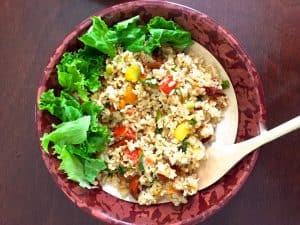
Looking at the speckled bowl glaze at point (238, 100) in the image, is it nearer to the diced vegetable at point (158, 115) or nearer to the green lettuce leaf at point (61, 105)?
the green lettuce leaf at point (61, 105)

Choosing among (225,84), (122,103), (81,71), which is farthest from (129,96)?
(225,84)

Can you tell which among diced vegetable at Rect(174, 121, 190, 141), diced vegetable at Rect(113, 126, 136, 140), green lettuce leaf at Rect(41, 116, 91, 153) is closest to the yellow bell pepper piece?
diced vegetable at Rect(174, 121, 190, 141)

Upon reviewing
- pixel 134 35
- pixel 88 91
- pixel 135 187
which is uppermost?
pixel 134 35

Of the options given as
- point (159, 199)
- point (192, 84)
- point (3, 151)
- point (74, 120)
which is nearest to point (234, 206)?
point (159, 199)

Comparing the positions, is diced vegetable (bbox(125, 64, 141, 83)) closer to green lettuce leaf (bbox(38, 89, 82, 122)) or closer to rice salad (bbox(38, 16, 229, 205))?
rice salad (bbox(38, 16, 229, 205))

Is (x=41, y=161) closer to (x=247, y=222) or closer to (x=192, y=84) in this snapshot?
(x=192, y=84)

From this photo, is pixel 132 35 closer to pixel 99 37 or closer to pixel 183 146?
pixel 99 37
